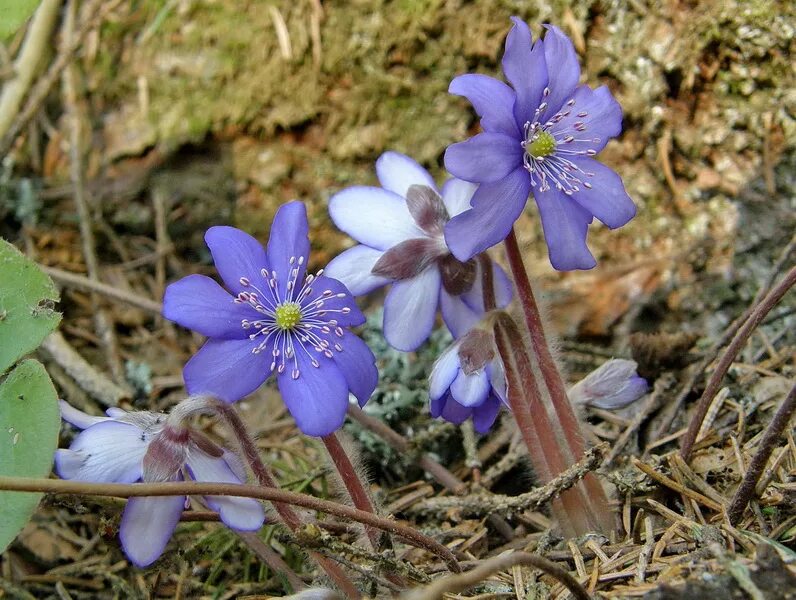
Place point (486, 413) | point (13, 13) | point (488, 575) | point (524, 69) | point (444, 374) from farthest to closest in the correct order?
point (13, 13) → point (486, 413) → point (444, 374) → point (524, 69) → point (488, 575)

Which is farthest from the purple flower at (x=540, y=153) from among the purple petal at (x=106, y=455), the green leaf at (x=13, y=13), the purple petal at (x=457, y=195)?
the green leaf at (x=13, y=13)

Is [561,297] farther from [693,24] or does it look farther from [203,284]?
[203,284]

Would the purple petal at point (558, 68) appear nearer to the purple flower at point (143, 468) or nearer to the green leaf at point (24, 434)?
the purple flower at point (143, 468)

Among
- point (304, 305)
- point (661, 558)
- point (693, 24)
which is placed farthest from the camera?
point (693, 24)

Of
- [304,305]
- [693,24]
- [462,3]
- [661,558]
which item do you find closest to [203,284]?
[304,305]

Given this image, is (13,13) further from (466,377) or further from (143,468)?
(466,377)

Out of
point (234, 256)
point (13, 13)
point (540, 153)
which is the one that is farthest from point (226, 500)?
point (13, 13)

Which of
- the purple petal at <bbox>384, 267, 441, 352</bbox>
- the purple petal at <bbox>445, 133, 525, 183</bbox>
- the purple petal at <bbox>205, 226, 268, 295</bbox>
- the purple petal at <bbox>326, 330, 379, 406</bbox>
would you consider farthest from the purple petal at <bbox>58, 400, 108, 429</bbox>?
the purple petal at <bbox>445, 133, 525, 183</bbox>
